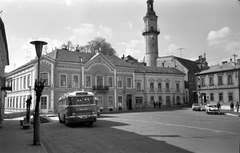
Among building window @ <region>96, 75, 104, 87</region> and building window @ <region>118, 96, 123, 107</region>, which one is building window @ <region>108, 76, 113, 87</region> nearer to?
building window @ <region>96, 75, 104, 87</region>

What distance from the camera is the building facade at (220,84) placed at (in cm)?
4462

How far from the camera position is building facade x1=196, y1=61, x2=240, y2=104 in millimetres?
44625

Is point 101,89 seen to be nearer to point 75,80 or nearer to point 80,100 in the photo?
point 75,80

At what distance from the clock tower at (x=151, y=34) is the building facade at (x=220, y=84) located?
64.1ft

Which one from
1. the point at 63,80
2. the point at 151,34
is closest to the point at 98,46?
the point at 151,34

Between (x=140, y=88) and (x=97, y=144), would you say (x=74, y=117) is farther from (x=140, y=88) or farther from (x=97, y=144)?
(x=140, y=88)

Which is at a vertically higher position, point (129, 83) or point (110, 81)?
point (110, 81)

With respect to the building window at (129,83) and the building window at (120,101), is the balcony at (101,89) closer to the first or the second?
the building window at (120,101)

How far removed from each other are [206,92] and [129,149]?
4479cm

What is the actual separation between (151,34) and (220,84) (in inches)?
1072

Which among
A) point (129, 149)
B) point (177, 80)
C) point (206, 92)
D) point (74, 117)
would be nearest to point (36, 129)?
point (129, 149)

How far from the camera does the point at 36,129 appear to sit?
1016cm

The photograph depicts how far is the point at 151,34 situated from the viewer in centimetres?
6750

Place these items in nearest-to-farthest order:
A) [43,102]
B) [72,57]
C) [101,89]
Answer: [43,102], [72,57], [101,89]
